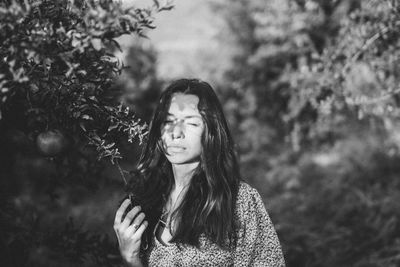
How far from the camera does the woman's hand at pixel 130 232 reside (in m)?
1.85

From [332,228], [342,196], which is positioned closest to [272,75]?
[342,196]

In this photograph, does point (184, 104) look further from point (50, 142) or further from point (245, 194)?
point (50, 142)

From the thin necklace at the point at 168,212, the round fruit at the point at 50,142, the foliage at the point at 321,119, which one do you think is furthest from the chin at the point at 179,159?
the foliage at the point at 321,119

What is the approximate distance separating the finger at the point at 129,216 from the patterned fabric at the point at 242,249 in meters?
0.18

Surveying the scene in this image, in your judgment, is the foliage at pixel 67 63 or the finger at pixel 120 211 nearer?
the foliage at pixel 67 63

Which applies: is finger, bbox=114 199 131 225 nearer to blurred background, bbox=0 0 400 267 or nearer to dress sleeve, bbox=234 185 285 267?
blurred background, bbox=0 0 400 267

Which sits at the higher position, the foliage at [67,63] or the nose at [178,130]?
the foliage at [67,63]

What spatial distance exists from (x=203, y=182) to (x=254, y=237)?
1.09 ft

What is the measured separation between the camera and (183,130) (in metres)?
1.94

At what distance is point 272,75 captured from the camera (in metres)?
8.45

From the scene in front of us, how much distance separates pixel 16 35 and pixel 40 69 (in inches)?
13.4

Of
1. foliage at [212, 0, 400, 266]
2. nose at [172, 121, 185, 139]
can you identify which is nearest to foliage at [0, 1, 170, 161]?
nose at [172, 121, 185, 139]

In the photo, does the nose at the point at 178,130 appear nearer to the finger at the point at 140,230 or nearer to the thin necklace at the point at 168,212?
the thin necklace at the point at 168,212

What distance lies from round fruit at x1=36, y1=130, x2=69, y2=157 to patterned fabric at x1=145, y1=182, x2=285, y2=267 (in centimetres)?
60
